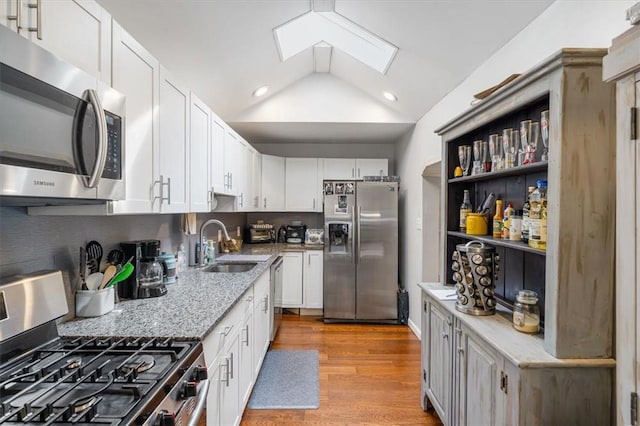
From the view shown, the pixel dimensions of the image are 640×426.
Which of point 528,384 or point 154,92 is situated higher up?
point 154,92

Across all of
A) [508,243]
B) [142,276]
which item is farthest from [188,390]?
[508,243]

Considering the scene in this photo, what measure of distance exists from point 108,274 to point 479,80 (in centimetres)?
266

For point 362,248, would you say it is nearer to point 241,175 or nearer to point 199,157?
point 241,175

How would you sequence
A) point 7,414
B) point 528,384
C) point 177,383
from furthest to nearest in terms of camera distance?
point 528,384 < point 177,383 < point 7,414

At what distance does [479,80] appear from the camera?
2490 millimetres

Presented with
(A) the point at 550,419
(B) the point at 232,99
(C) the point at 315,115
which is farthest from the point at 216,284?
(C) the point at 315,115

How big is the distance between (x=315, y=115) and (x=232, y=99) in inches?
36.5

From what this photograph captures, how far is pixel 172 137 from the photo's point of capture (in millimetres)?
1919

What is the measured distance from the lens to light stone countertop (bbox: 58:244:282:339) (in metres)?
1.38

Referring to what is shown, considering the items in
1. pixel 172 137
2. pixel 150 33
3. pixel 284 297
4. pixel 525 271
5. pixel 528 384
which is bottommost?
pixel 284 297

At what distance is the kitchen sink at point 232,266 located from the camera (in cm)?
306

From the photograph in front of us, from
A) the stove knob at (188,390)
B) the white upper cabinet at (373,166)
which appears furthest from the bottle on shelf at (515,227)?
the white upper cabinet at (373,166)

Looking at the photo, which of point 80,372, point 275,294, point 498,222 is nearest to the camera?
point 80,372

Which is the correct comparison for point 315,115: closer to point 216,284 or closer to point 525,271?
point 216,284
